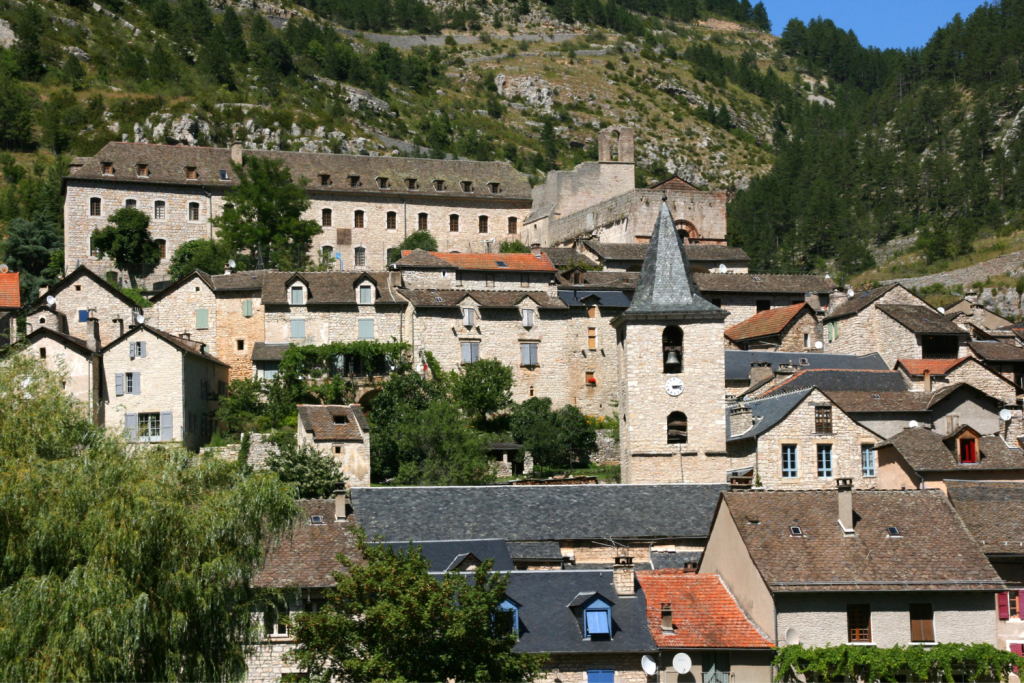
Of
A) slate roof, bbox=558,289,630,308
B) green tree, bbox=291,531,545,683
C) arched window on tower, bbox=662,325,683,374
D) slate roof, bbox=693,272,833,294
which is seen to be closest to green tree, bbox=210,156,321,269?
slate roof, bbox=558,289,630,308

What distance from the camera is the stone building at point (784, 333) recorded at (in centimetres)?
5788

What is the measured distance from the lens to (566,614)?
1128 inches

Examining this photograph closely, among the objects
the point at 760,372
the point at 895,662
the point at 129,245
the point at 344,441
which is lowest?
the point at 895,662

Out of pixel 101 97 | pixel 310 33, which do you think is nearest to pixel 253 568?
pixel 101 97

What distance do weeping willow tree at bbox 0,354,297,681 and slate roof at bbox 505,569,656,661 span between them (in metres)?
6.83

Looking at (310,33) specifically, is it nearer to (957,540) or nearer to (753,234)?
(753,234)

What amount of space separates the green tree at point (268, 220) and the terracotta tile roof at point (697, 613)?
38.2 m

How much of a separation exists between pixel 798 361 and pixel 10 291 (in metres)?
37.6

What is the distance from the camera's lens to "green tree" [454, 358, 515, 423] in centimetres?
5322

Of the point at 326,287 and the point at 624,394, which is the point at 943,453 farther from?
the point at 326,287

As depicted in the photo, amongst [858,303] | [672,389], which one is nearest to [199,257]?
[672,389]

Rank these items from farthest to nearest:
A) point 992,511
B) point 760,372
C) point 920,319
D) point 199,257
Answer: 1. point 199,257
2. point 920,319
3. point 760,372
4. point 992,511

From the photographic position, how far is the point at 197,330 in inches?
2261

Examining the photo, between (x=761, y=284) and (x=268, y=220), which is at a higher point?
(x=268, y=220)
